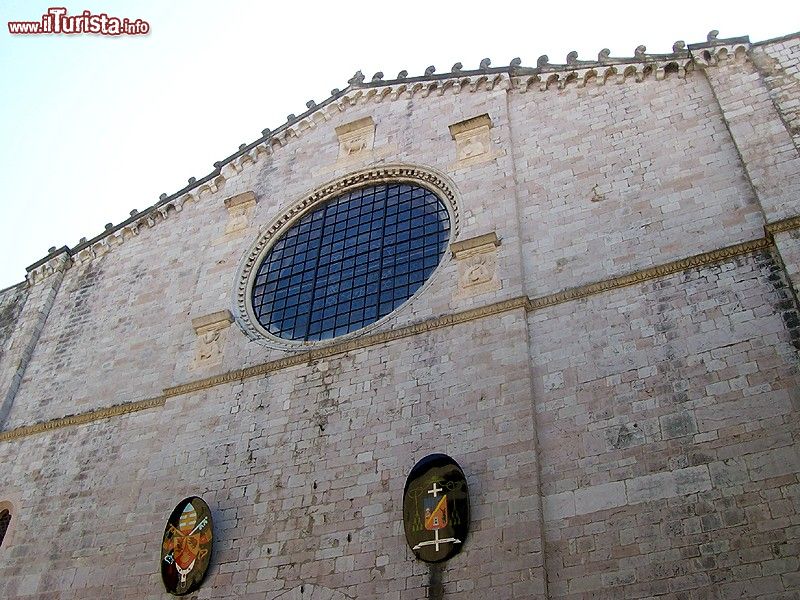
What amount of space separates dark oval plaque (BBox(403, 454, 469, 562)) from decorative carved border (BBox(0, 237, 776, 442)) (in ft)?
8.03

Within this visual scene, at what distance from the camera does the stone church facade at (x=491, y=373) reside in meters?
9.47

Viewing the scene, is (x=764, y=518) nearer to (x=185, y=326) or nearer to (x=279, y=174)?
(x=185, y=326)

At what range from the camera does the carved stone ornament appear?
1644 centimetres

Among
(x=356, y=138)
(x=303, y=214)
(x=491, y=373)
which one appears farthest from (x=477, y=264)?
(x=356, y=138)

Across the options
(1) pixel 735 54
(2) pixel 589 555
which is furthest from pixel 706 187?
(2) pixel 589 555

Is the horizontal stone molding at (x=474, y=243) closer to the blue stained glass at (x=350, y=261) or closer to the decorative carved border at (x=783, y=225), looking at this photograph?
the blue stained glass at (x=350, y=261)

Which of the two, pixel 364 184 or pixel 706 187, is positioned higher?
pixel 364 184

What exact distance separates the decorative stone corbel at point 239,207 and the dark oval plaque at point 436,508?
26.1ft

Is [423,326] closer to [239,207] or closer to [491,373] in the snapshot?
[491,373]

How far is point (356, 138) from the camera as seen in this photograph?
1667cm

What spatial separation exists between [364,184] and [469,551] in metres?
8.32

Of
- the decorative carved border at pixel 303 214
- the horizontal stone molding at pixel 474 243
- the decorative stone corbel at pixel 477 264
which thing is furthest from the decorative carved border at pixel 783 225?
the decorative carved border at pixel 303 214

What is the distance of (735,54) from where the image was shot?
13359 mm

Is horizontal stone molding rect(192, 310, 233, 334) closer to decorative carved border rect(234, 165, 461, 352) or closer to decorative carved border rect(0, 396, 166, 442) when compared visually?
decorative carved border rect(234, 165, 461, 352)
